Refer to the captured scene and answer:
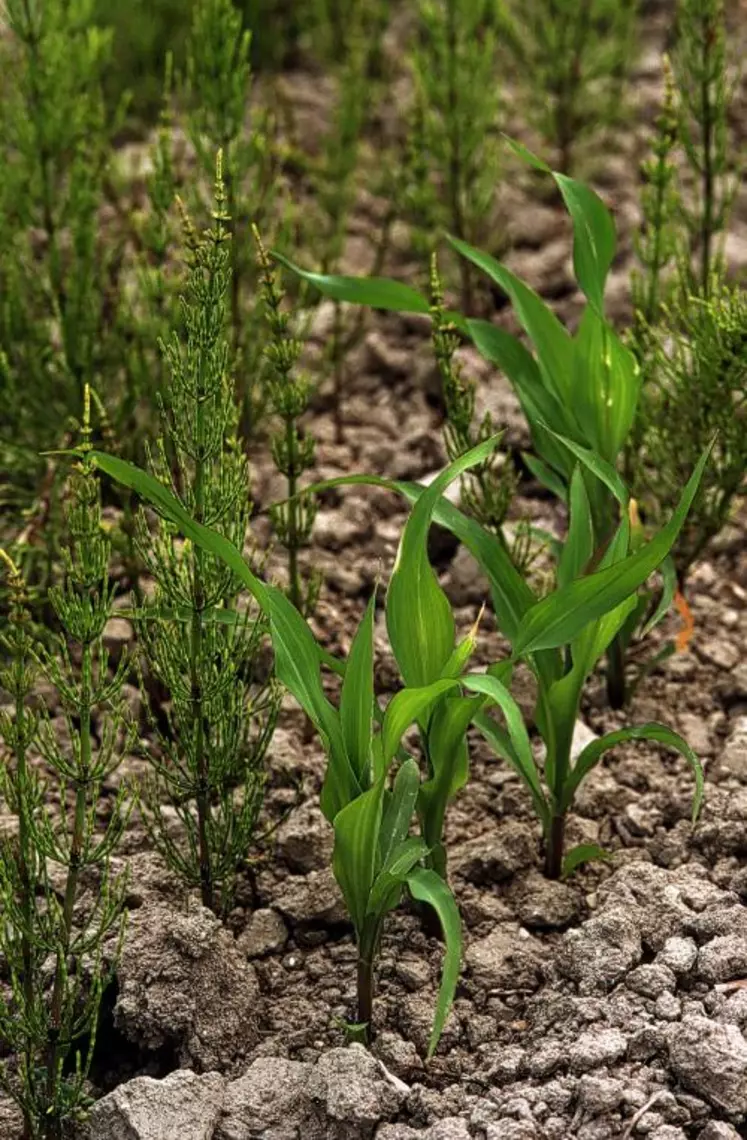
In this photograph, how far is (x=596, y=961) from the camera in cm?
226

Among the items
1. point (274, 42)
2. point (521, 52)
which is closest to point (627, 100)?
point (521, 52)

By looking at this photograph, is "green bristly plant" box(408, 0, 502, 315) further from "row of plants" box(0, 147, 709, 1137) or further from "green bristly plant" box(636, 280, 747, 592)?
"row of plants" box(0, 147, 709, 1137)

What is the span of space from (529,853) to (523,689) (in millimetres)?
350

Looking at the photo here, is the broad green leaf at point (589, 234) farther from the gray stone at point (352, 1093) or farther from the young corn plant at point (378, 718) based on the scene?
the gray stone at point (352, 1093)

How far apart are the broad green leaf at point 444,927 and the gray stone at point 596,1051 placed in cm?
17

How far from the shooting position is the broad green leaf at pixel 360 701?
2.16 m

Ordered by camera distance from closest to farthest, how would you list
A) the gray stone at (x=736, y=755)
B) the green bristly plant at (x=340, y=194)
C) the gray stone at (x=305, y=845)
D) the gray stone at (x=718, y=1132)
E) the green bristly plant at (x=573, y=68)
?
the gray stone at (x=718, y=1132) → the gray stone at (x=305, y=845) → the gray stone at (x=736, y=755) → the green bristly plant at (x=340, y=194) → the green bristly plant at (x=573, y=68)

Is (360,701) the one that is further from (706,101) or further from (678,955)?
(706,101)

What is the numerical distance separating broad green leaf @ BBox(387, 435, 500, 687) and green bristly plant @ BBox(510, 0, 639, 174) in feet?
6.63

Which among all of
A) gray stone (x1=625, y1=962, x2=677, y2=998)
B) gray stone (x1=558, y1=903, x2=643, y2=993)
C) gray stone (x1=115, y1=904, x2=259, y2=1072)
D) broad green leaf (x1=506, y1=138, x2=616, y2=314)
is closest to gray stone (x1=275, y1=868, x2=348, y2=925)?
gray stone (x1=115, y1=904, x2=259, y2=1072)

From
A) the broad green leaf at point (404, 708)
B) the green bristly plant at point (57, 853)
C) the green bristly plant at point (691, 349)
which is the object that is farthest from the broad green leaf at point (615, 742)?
the green bristly plant at point (57, 853)

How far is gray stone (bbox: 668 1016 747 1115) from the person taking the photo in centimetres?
201

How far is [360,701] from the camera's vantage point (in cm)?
218

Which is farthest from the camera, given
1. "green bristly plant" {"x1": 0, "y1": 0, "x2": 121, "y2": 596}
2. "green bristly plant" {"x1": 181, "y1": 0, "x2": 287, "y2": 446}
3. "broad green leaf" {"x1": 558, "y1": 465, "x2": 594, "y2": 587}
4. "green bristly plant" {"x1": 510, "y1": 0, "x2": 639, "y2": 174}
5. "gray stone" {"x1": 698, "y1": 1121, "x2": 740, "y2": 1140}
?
"green bristly plant" {"x1": 510, "y1": 0, "x2": 639, "y2": 174}
